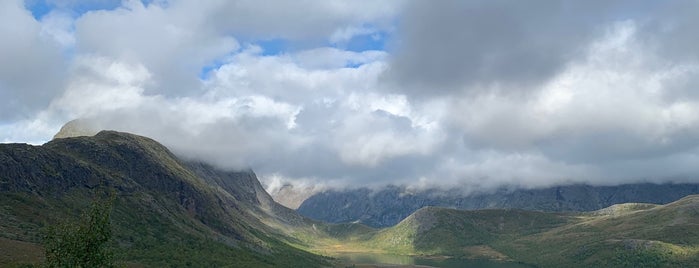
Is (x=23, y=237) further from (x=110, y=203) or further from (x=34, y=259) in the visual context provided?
(x=110, y=203)

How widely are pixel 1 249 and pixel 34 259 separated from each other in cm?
1317

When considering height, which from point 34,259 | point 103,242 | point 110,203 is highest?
point 110,203

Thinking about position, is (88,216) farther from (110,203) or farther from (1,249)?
(1,249)

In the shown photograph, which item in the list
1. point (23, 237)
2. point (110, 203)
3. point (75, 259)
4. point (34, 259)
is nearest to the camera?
point (75, 259)

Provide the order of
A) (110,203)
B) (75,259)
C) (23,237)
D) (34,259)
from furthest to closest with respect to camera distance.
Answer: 1. (23,237)
2. (34,259)
3. (110,203)
4. (75,259)

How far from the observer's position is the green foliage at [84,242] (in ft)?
180

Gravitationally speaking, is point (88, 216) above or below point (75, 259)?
above

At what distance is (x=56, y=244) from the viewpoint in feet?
183

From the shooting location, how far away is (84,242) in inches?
2184

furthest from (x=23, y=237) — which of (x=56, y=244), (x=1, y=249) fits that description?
(x=56, y=244)

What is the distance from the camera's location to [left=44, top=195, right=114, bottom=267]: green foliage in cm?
5494

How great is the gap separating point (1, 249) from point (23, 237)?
27.0 metres

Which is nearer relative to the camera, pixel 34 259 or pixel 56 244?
pixel 56 244

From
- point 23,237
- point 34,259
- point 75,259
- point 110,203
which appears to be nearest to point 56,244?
point 75,259
